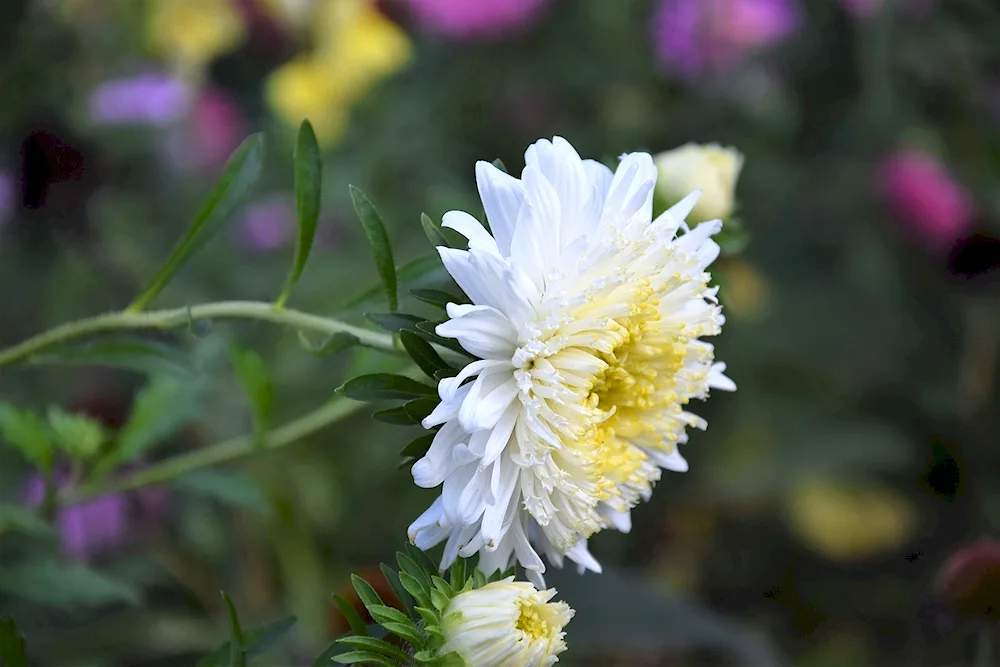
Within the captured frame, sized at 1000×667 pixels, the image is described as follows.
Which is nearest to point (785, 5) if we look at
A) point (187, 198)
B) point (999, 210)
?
point (999, 210)

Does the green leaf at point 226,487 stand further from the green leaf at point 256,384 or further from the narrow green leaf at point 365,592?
the narrow green leaf at point 365,592

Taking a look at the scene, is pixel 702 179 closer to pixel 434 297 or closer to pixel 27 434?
pixel 434 297

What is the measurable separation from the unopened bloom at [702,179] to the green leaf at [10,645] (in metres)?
0.35

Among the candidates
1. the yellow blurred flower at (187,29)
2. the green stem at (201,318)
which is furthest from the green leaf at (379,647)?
the yellow blurred flower at (187,29)

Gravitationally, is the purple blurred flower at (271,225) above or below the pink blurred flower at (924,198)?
above

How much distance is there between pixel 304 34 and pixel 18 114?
1.13 ft

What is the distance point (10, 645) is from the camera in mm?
362

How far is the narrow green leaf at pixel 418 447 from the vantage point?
0.36 metres

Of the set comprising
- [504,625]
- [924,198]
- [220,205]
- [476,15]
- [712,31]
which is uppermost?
[476,15]

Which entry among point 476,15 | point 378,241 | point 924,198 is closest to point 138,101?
point 476,15

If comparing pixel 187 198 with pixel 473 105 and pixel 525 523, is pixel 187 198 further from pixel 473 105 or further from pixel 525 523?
pixel 525 523

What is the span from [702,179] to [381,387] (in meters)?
0.20

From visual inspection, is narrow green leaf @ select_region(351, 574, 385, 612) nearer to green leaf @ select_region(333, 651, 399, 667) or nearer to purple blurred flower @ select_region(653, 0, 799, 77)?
green leaf @ select_region(333, 651, 399, 667)

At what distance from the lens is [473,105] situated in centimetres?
104
